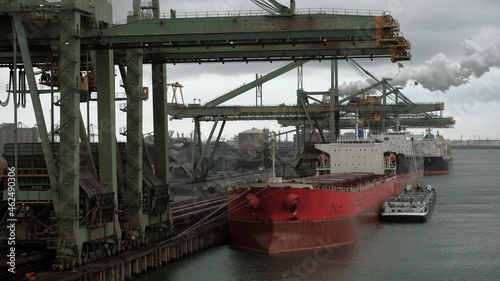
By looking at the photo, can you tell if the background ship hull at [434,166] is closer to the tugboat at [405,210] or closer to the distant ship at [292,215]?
the tugboat at [405,210]

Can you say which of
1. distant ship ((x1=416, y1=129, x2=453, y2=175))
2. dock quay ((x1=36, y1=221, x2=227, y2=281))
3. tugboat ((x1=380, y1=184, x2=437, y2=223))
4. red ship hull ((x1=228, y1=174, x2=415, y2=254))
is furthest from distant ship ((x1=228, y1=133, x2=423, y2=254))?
distant ship ((x1=416, y1=129, x2=453, y2=175))

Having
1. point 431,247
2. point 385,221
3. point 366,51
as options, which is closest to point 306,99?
point 385,221

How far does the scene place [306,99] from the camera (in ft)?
229

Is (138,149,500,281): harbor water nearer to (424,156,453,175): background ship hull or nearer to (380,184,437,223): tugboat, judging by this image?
(380,184,437,223): tugboat

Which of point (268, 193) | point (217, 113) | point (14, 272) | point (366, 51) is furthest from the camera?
point (217, 113)

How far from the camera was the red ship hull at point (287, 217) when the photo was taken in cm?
2756

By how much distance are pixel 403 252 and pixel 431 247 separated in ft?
7.13

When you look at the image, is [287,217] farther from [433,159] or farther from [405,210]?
[433,159]

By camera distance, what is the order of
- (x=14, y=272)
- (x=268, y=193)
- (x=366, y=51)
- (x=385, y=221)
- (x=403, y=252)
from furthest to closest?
1. (x=385, y=221)
2. (x=403, y=252)
3. (x=268, y=193)
4. (x=366, y=51)
5. (x=14, y=272)

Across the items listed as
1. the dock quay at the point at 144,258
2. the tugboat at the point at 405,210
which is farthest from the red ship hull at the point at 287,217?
the tugboat at the point at 405,210

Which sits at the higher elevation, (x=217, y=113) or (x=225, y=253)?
(x=217, y=113)

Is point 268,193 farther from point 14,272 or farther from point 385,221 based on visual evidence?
point 385,221

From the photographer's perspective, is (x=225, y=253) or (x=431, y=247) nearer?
(x=225, y=253)

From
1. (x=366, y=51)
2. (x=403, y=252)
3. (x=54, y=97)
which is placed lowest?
(x=403, y=252)
